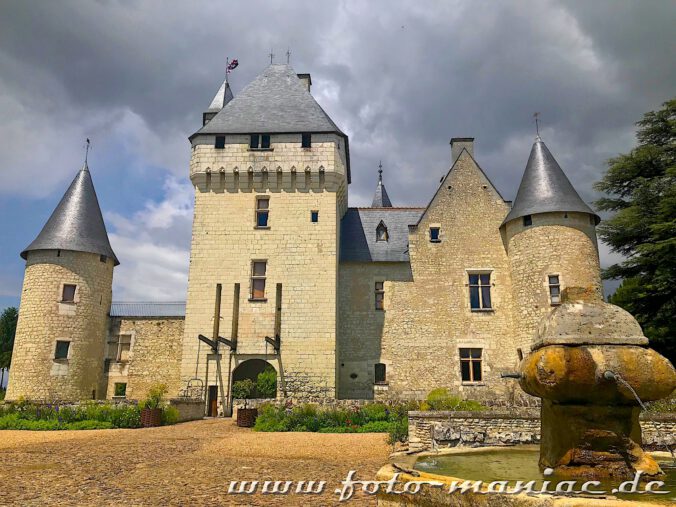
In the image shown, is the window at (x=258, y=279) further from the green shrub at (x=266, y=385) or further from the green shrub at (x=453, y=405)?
the green shrub at (x=453, y=405)

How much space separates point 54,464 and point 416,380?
44.2ft

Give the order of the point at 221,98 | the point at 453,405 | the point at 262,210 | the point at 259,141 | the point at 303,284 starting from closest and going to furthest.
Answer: the point at 453,405
the point at 303,284
the point at 262,210
the point at 259,141
the point at 221,98

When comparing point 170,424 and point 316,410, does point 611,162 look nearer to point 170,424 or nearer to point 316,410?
point 316,410

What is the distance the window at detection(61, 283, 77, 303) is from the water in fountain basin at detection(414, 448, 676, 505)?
59.7ft

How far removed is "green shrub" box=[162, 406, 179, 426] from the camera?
1405cm

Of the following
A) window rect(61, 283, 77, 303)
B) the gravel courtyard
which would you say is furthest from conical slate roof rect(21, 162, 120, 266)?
the gravel courtyard

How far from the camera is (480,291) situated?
19.7 meters

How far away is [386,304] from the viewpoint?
19891 millimetres

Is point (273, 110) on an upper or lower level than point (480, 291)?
upper

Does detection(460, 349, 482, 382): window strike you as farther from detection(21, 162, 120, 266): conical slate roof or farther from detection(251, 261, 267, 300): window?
detection(21, 162, 120, 266): conical slate roof

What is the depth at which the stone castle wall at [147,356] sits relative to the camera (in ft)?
66.4

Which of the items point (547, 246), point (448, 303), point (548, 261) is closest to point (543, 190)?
point (547, 246)

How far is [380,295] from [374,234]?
3.00 meters

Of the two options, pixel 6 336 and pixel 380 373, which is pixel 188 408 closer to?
pixel 380 373
